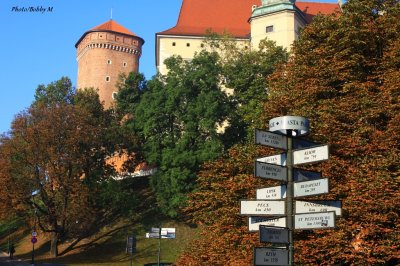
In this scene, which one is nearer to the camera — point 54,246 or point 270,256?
point 270,256

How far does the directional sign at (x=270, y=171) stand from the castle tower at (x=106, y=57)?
67.4m

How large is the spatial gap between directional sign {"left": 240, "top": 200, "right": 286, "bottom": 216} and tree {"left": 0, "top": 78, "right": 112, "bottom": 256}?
31335 millimetres

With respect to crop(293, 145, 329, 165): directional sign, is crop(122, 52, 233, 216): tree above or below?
above

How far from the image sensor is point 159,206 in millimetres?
41625

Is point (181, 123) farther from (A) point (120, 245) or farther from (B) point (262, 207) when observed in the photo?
(B) point (262, 207)

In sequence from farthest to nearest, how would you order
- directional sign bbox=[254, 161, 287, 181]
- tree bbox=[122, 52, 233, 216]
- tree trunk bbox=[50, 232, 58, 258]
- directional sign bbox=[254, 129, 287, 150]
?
tree bbox=[122, 52, 233, 216] < tree trunk bbox=[50, 232, 58, 258] < directional sign bbox=[254, 129, 287, 150] < directional sign bbox=[254, 161, 287, 181]

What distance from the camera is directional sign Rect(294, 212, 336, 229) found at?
747 cm

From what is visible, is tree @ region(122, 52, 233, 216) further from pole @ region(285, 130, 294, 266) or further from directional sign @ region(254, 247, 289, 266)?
directional sign @ region(254, 247, 289, 266)

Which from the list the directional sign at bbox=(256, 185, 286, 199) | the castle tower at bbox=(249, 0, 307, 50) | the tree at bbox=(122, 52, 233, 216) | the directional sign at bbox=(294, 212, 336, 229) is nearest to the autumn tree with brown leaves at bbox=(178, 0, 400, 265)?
the directional sign at bbox=(256, 185, 286, 199)

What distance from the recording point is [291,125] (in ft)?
26.2

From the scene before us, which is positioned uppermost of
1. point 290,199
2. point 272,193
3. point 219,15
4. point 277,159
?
point 219,15

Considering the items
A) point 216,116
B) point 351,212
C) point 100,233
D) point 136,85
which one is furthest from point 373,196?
point 136,85

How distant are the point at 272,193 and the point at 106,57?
70335 mm

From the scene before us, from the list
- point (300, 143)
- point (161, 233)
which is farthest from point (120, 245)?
point (300, 143)
